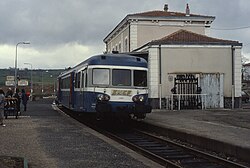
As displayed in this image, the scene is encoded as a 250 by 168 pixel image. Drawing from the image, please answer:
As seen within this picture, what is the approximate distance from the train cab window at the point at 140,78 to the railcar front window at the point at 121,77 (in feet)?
0.96

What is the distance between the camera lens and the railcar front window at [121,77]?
17.2 m

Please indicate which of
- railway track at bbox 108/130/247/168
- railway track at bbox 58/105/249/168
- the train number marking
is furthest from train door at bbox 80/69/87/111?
railway track at bbox 108/130/247/168

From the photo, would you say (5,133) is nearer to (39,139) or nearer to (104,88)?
(39,139)

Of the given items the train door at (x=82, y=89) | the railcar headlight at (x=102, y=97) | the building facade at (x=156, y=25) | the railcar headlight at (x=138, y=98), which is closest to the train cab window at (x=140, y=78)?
the railcar headlight at (x=138, y=98)

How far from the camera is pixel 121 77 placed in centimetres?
1745

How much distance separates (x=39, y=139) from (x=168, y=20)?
26777 mm

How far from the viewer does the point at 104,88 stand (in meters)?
16.9

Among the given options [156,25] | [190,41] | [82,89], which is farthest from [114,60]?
[156,25]

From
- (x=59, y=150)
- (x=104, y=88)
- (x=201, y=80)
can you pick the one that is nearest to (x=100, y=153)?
(x=59, y=150)

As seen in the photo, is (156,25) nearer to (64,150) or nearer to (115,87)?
(115,87)

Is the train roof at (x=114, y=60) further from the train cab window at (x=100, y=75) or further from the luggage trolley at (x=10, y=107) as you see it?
the luggage trolley at (x=10, y=107)

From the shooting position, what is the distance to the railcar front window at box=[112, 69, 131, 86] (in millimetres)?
17250

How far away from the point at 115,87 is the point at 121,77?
2.05ft

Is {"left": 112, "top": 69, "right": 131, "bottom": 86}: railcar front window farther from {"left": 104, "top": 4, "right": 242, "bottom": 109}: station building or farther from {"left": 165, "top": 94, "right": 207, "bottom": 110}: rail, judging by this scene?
{"left": 165, "top": 94, "right": 207, "bottom": 110}: rail
